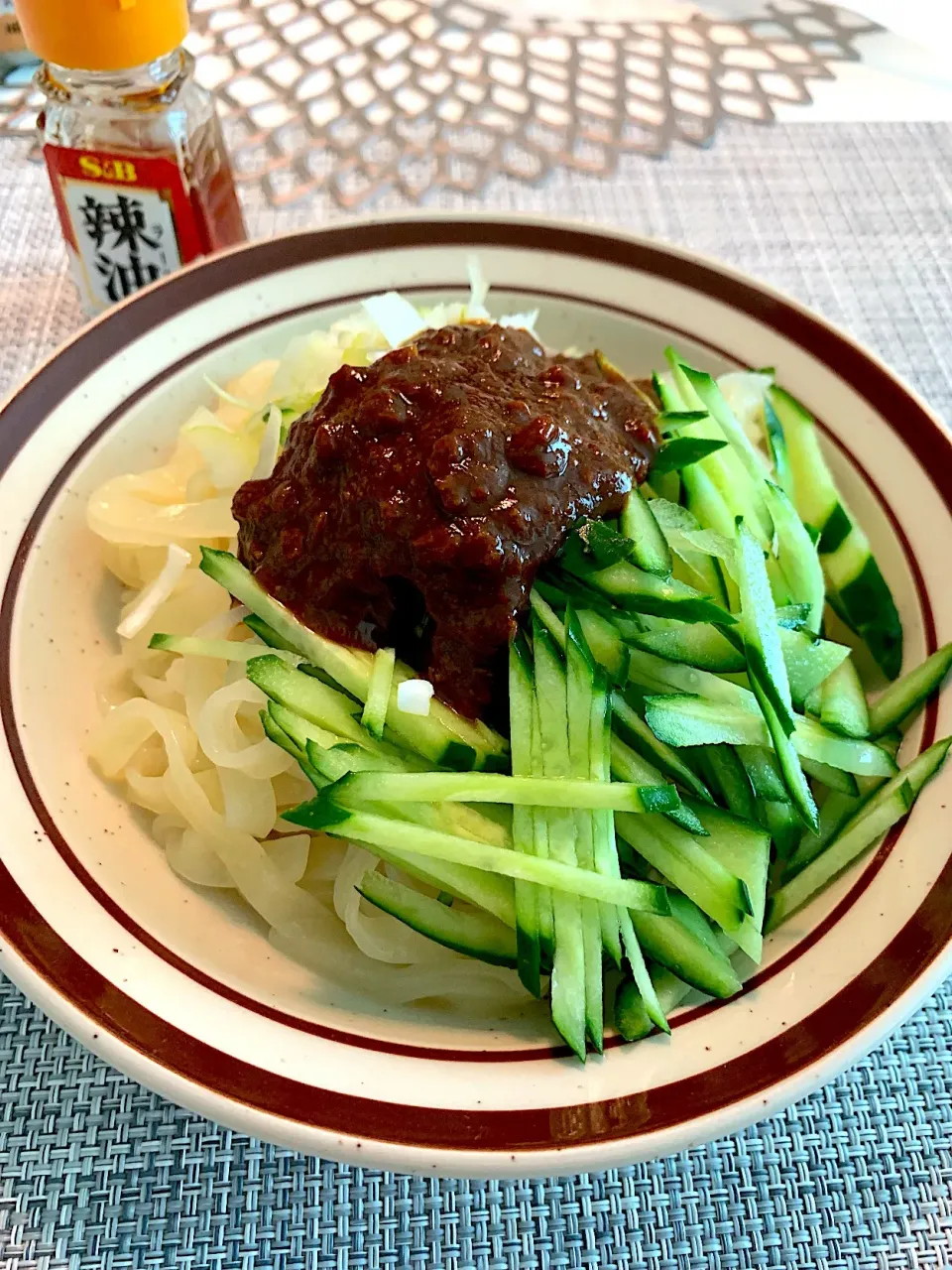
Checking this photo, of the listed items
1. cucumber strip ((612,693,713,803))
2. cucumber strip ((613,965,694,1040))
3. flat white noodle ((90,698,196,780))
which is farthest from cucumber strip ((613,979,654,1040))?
flat white noodle ((90,698,196,780))

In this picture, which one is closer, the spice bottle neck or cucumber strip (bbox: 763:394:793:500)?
cucumber strip (bbox: 763:394:793:500)

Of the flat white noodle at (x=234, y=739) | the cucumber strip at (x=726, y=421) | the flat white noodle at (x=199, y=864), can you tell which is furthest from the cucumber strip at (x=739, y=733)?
the flat white noodle at (x=199, y=864)

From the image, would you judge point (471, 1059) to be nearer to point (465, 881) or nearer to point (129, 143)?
point (465, 881)

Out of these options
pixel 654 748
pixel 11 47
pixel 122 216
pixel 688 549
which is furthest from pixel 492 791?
pixel 11 47

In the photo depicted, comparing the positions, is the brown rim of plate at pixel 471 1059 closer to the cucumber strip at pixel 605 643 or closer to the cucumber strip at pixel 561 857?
the cucumber strip at pixel 561 857

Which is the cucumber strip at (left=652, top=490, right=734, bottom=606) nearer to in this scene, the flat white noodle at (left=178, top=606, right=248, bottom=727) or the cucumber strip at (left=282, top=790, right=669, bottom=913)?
the cucumber strip at (left=282, top=790, right=669, bottom=913)

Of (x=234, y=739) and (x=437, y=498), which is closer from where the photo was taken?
(x=437, y=498)

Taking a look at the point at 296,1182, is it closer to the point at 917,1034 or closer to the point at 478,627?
the point at 478,627
